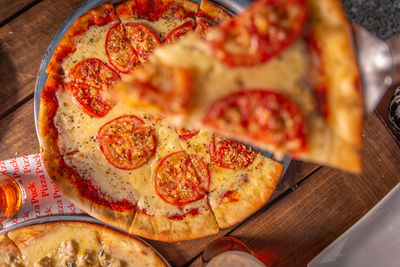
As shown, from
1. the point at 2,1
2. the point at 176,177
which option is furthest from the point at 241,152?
the point at 2,1

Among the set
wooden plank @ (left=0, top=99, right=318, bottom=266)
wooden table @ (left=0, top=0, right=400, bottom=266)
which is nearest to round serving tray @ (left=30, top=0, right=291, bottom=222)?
wooden plank @ (left=0, top=99, right=318, bottom=266)

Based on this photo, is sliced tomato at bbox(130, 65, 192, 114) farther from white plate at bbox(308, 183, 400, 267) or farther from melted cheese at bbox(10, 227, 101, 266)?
white plate at bbox(308, 183, 400, 267)

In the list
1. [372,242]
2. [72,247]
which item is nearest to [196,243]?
[72,247]

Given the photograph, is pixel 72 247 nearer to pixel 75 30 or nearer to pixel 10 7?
pixel 75 30

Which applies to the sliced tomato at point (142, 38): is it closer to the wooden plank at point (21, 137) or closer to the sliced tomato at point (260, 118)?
the wooden plank at point (21, 137)

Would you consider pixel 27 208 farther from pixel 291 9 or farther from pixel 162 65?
pixel 291 9
